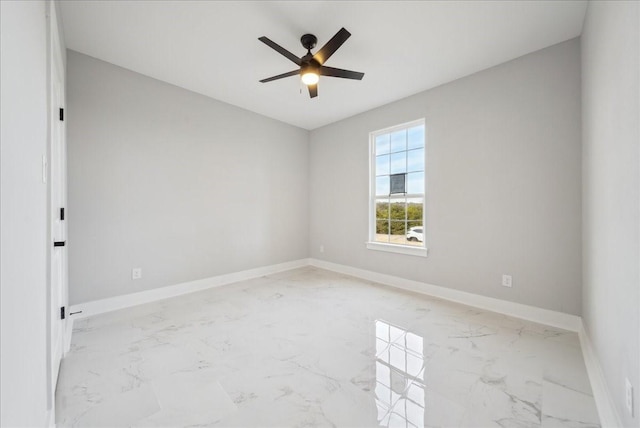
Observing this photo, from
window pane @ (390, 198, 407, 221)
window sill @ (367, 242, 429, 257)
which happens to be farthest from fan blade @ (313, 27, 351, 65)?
window sill @ (367, 242, 429, 257)

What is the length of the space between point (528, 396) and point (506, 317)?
135cm

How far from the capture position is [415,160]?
12.6 feet

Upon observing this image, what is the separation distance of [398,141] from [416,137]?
0.31 m

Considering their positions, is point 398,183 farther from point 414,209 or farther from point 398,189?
point 414,209

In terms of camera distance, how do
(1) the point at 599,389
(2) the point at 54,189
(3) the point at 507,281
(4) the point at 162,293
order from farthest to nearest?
(4) the point at 162,293, (3) the point at 507,281, (2) the point at 54,189, (1) the point at 599,389

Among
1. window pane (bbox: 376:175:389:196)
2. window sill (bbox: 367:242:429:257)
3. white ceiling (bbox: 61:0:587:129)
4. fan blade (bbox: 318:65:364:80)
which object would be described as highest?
white ceiling (bbox: 61:0:587:129)

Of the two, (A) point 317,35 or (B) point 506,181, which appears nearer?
(A) point 317,35

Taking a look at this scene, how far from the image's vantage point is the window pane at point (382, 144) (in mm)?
4246

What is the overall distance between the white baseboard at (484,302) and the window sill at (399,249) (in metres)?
0.39

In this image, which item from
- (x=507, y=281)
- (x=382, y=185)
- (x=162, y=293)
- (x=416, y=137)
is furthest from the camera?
(x=382, y=185)

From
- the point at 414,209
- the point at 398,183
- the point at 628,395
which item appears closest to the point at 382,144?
the point at 398,183

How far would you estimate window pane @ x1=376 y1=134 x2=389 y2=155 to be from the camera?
425 centimetres

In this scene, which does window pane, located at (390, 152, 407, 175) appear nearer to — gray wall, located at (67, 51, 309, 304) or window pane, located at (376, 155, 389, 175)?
window pane, located at (376, 155, 389, 175)

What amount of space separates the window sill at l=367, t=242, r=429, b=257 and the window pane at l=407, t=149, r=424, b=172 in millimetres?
1141
